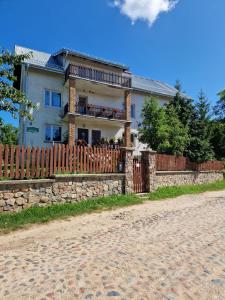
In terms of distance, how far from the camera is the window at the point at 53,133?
71.2 feet

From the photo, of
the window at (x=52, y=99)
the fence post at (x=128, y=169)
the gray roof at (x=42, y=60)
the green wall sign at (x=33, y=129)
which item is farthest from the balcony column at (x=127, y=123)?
the fence post at (x=128, y=169)

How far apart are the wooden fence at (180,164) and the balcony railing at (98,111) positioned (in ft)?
25.2

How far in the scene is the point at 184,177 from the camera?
1780 cm

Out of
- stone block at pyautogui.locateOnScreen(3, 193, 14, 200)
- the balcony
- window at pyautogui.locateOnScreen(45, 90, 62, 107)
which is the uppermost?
window at pyautogui.locateOnScreen(45, 90, 62, 107)

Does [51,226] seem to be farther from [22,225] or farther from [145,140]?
[145,140]

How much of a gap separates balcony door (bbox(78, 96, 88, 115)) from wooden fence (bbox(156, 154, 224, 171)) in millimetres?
8714

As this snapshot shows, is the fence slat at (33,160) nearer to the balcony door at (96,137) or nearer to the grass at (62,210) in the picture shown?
the grass at (62,210)

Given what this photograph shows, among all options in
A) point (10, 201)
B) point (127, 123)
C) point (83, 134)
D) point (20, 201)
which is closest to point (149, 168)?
point (20, 201)

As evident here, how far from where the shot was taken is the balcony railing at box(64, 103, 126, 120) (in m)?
21.7

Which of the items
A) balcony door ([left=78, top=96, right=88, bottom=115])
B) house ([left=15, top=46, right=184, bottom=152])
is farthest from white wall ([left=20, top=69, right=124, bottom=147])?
balcony door ([left=78, top=96, right=88, bottom=115])

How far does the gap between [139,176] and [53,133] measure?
428 inches

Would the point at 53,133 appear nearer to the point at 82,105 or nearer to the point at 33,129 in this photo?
the point at 33,129

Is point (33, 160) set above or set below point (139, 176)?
above

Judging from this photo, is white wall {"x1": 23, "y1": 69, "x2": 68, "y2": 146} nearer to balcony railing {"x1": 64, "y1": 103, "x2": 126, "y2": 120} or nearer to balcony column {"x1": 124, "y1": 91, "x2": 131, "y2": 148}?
balcony railing {"x1": 64, "y1": 103, "x2": 126, "y2": 120}
